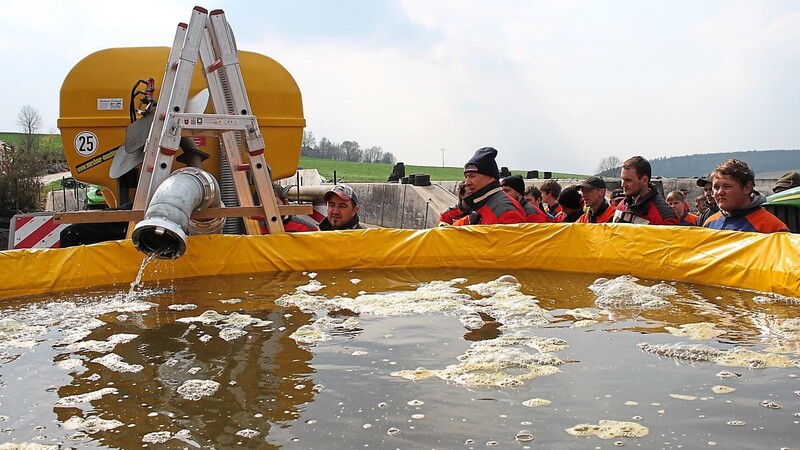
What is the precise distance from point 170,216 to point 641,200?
4.08 metres

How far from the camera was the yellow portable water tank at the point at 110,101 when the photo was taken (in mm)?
7258

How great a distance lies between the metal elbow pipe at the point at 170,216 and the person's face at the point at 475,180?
7.94 ft

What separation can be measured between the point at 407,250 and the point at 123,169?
2707 millimetres

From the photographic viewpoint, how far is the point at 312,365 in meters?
3.38

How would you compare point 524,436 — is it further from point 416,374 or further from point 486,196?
point 486,196

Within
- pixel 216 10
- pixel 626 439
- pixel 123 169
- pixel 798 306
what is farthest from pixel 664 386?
pixel 123 169

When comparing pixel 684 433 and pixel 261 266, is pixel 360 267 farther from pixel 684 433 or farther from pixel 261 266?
pixel 684 433

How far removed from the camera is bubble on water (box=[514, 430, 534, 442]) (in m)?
2.44

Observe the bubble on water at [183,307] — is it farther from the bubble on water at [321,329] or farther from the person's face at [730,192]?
the person's face at [730,192]

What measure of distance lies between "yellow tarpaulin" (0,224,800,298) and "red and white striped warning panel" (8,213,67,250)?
3.10m

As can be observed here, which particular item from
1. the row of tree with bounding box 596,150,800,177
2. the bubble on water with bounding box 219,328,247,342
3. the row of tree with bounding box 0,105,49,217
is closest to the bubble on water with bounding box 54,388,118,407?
the bubble on water with bounding box 219,328,247,342

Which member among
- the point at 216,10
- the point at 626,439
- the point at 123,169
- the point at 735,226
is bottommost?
the point at 626,439

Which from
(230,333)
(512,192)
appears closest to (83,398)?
(230,333)

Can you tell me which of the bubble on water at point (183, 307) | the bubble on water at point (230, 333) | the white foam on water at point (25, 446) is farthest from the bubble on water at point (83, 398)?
the bubble on water at point (183, 307)
